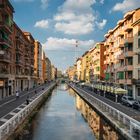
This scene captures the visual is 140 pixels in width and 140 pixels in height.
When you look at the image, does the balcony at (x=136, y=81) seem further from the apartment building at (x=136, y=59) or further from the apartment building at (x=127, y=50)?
the apartment building at (x=127, y=50)

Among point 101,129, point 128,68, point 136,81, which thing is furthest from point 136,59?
point 101,129

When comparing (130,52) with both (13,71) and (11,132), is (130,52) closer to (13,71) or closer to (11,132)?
(13,71)

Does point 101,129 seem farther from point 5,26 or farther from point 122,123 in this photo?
point 5,26

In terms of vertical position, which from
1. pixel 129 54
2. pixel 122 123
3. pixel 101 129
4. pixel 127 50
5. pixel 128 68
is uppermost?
pixel 127 50

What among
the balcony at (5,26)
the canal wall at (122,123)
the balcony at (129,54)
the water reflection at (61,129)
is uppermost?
the balcony at (5,26)

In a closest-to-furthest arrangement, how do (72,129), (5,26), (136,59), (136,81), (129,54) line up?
(72,129)
(5,26)
(136,81)
(136,59)
(129,54)

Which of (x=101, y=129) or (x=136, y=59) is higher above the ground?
(x=136, y=59)

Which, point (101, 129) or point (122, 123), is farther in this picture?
point (101, 129)

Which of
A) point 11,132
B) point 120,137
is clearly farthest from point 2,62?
point 120,137

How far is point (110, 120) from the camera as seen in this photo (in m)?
39.1

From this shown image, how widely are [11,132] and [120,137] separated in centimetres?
1102

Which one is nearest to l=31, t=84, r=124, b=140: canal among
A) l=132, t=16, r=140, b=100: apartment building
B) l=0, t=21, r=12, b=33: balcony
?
l=132, t=16, r=140, b=100: apartment building

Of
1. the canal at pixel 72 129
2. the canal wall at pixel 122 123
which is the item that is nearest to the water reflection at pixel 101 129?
the canal at pixel 72 129

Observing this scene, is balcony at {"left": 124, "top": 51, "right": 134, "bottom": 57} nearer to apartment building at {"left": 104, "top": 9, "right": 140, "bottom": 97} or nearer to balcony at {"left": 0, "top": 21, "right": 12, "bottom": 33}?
apartment building at {"left": 104, "top": 9, "right": 140, "bottom": 97}
